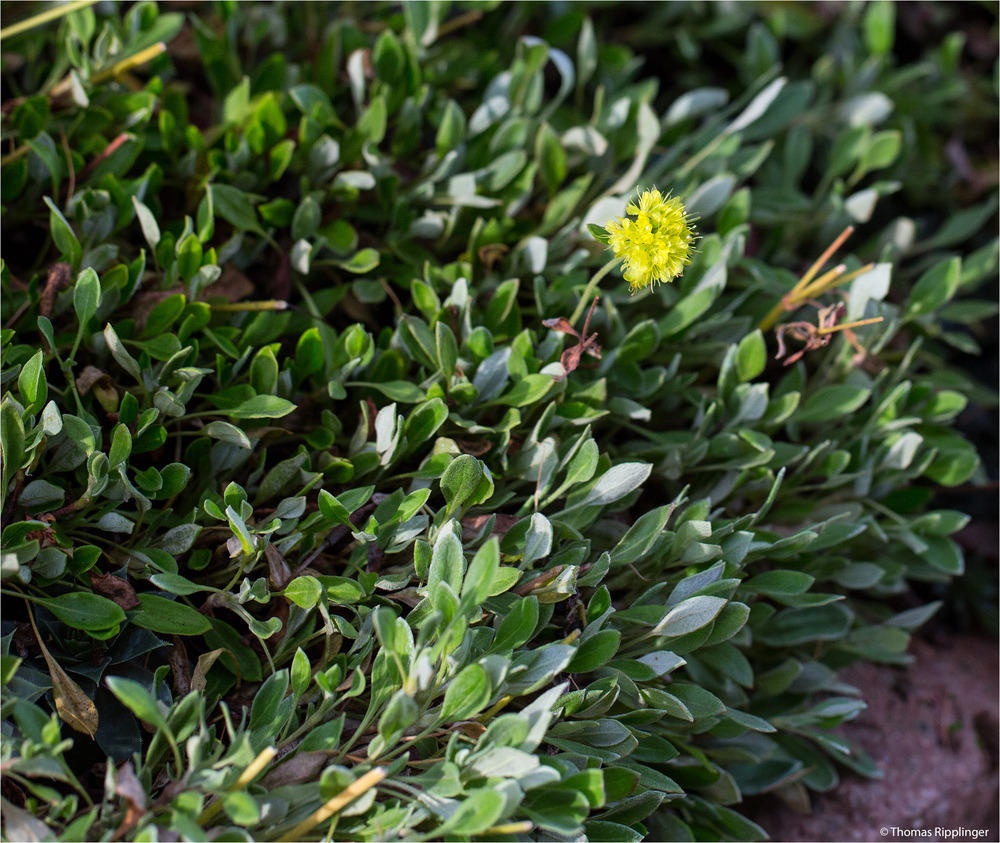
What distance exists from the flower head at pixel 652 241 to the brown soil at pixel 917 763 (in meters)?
1.08

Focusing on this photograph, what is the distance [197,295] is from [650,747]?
101cm

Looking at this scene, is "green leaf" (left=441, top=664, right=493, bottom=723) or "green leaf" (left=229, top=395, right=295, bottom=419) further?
"green leaf" (left=229, top=395, right=295, bottom=419)

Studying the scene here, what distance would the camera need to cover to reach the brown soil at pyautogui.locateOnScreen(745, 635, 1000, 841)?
166 centimetres

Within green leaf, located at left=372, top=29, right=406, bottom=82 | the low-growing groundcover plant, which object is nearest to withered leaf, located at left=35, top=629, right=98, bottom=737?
the low-growing groundcover plant

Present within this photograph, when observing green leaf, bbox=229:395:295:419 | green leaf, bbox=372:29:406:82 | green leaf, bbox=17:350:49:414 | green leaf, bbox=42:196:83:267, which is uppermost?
green leaf, bbox=372:29:406:82

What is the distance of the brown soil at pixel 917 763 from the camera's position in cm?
166

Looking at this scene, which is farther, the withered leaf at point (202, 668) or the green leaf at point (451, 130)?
the green leaf at point (451, 130)

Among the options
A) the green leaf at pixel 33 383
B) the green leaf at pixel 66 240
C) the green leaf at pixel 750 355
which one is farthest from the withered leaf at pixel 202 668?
the green leaf at pixel 750 355

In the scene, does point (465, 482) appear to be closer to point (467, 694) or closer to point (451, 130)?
point (467, 694)

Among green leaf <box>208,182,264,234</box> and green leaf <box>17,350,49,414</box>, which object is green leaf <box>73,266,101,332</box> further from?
green leaf <box>208,182,264,234</box>

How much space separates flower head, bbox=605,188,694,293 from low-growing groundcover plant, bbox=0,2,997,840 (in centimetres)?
1

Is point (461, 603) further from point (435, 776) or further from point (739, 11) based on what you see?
point (739, 11)

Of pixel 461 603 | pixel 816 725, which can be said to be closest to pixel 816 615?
pixel 816 725

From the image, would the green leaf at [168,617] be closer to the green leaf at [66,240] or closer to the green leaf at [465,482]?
the green leaf at [465,482]
